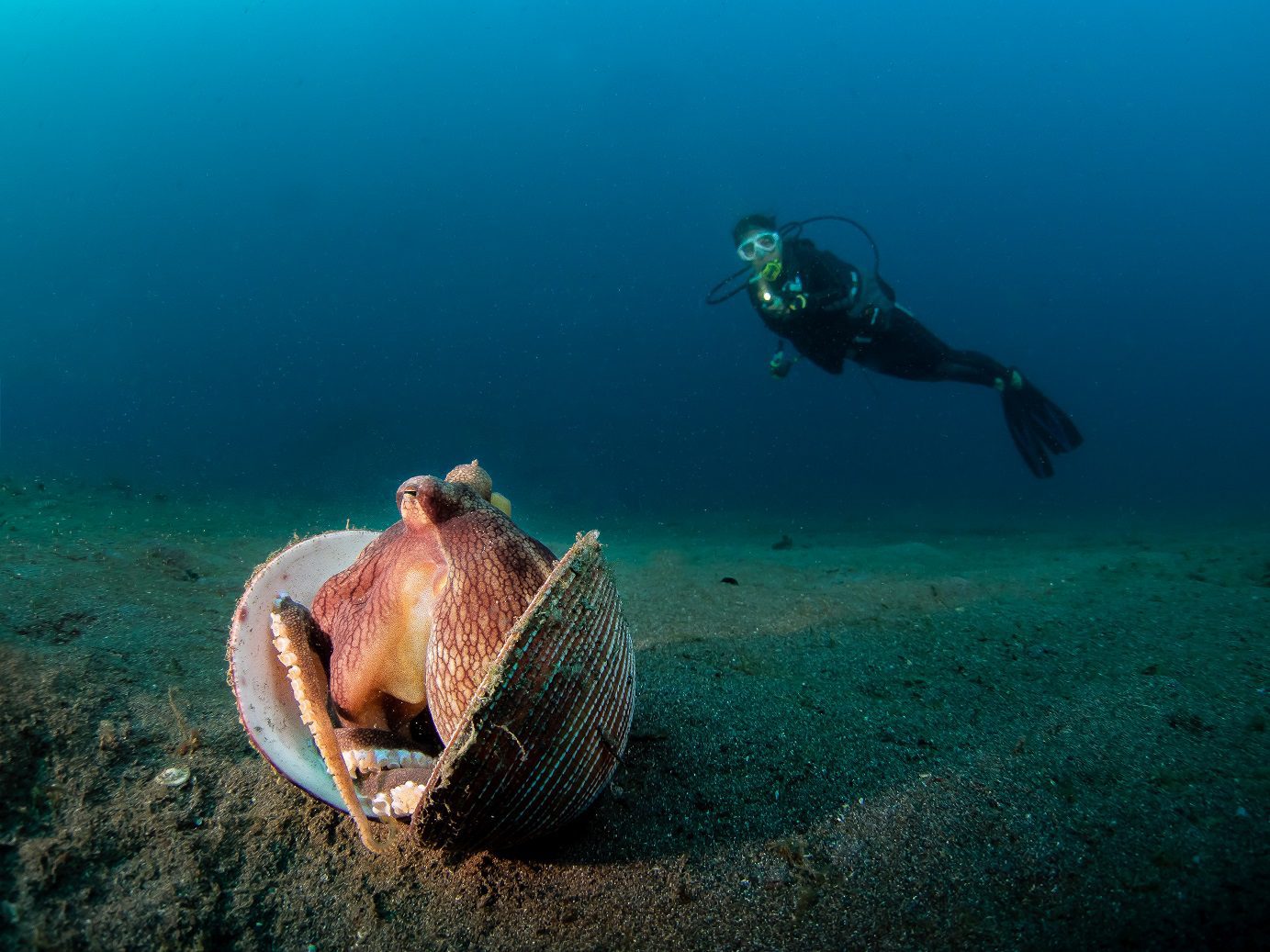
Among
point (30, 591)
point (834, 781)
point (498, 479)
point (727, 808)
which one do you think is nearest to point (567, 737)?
point (727, 808)

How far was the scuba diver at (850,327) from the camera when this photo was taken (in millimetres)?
10227

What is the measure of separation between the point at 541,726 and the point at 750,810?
99cm

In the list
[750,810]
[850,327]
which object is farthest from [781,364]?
[750,810]

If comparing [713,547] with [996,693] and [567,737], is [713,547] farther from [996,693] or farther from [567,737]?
[567,737]

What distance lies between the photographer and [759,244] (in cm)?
1028

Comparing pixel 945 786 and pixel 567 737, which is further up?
pixel 567 737

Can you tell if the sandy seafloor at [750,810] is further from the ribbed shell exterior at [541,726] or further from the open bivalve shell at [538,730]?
the ribbed shell exterior at [541,726]

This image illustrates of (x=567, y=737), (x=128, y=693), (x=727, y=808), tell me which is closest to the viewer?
(x=567, y=737)

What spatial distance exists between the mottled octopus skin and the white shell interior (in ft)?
0.74

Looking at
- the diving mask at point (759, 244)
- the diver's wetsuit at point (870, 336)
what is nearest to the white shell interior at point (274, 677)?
the diver's wetsuit at point (870, 336)

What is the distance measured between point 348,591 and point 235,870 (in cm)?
87

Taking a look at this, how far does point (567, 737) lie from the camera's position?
5.15ft

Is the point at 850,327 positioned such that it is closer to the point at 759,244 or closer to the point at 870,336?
the point at 870,336

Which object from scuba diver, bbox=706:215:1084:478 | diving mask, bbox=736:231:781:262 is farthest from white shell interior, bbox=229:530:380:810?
diving mask, bbox=736:231:781:262
